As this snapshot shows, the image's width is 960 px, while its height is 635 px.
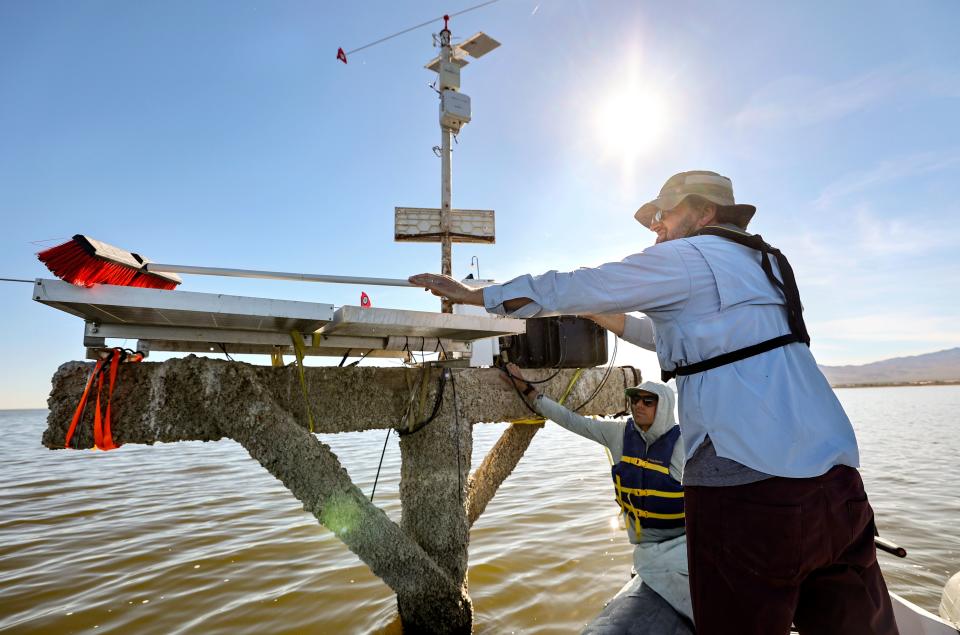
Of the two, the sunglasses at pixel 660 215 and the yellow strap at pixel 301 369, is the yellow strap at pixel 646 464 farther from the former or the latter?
the yellow strap at pixel 301 369

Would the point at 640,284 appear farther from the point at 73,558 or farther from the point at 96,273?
the point at 73,558

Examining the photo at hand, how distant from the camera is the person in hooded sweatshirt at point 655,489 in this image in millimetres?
3318

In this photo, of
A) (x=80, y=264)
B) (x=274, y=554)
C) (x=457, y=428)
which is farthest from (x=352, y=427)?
(x=274, y=554)

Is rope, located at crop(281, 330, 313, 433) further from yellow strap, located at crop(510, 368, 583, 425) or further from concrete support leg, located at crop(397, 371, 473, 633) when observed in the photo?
yellow strap, located at crop(510, 368, 583, 425)

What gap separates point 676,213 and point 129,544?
27.5 ft

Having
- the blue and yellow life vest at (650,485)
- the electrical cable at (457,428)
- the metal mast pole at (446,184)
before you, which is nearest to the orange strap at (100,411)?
the electrical cable at (457,428)

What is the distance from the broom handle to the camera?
133 inches

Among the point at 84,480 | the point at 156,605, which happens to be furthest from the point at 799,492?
the point at 84,480

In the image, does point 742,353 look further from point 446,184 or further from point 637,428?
point 446,184

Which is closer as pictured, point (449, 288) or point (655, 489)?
point (449, 288)

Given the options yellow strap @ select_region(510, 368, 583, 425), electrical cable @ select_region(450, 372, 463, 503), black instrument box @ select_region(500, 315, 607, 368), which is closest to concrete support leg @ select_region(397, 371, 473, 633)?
electrical cable @ select_region(450, 372, 463, 503)

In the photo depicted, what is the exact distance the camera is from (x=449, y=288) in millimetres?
2449

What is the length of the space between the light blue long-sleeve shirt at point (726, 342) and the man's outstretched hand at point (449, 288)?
267 millimetres

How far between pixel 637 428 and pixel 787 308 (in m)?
2.34
